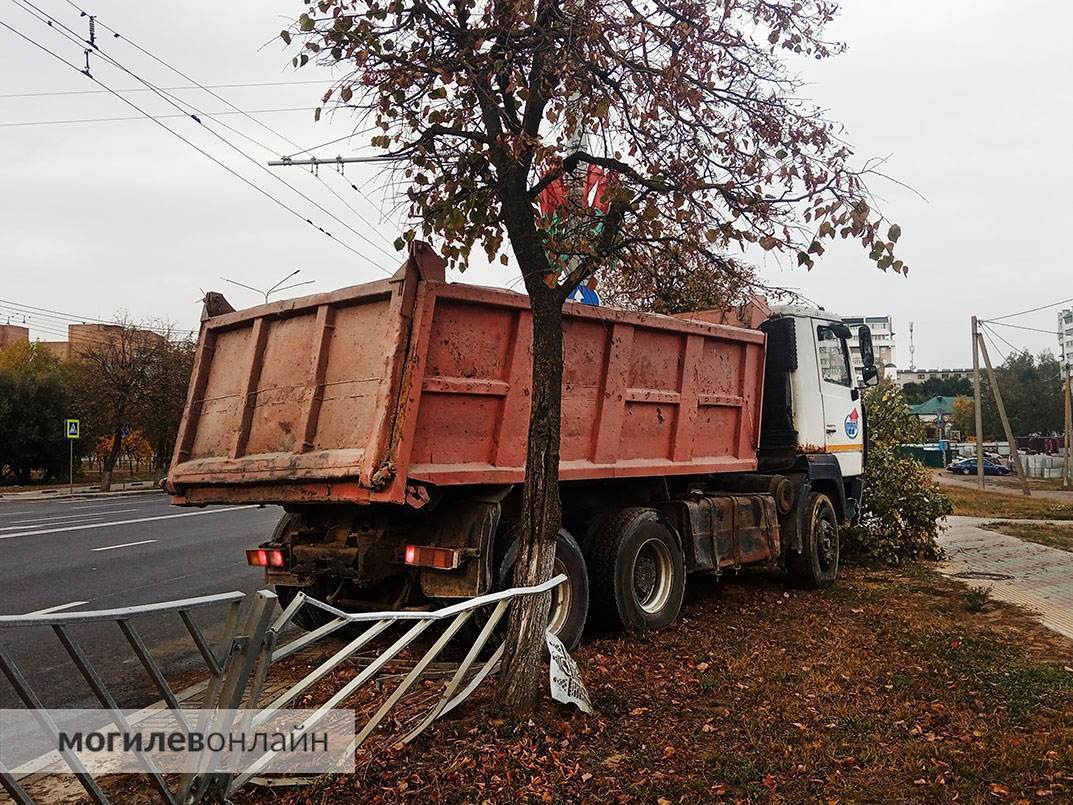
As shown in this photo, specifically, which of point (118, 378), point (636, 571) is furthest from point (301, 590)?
point (118, 378)

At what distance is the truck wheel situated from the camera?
634 cm

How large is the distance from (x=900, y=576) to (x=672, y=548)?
443 cm

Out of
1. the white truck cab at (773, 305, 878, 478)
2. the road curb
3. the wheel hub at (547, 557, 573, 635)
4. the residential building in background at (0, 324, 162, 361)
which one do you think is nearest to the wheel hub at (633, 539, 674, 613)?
the wheel hub at (547, 557, 573, 635)

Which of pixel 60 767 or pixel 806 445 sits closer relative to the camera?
pixel 60 767

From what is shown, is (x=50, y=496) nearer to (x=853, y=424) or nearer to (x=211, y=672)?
(x=853, y=424)

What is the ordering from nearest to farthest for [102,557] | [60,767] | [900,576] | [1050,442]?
[60,767], [900,576], [102,557], [1050,442]

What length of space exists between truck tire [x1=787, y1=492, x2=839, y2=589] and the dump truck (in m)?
0.84

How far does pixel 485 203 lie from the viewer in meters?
5.11

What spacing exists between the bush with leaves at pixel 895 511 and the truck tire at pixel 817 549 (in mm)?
2086

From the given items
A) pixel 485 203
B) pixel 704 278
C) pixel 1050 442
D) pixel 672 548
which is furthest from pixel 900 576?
pixel 1050 442

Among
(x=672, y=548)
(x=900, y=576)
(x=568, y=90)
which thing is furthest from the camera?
(x=900, y=576)

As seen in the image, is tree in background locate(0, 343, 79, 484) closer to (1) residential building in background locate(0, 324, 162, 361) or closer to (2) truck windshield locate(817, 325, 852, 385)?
(1) residential building in background locate(0, 324, 162, 361)

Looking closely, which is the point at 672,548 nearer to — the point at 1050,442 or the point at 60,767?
the point at 60,767

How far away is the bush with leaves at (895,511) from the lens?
1192 centimetres
